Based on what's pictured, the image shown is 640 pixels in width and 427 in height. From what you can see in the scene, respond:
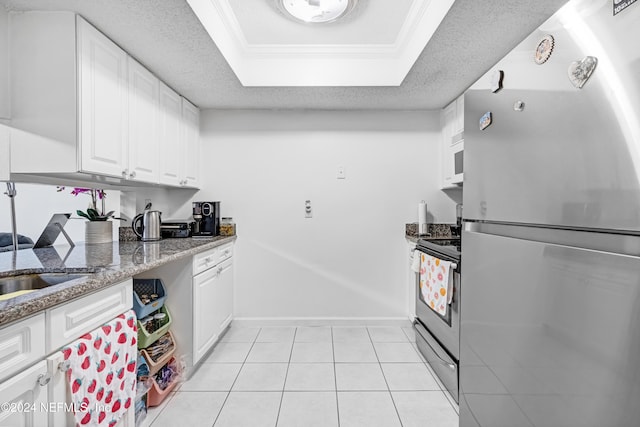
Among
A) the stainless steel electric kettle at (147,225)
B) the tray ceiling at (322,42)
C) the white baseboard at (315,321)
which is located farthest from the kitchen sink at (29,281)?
the white baseboard at (315,321)

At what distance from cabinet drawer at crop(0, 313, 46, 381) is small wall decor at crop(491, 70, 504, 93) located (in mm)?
1538

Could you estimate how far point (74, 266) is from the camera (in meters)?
1.34

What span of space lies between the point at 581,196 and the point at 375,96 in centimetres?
218

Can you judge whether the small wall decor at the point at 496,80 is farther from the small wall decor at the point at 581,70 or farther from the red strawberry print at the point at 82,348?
the red strawberry print at the point at 82,348

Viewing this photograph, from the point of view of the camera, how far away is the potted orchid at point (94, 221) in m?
2.16

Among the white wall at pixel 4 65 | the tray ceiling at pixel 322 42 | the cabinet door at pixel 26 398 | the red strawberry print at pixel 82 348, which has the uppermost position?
the tray ceiling at pixel 322 42

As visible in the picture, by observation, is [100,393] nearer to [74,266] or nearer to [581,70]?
[74,266]

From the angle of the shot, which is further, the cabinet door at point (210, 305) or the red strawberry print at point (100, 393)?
the cabinet door at point (210, 305)

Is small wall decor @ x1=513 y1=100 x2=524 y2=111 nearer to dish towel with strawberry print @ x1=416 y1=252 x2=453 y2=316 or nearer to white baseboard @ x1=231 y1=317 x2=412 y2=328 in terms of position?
dish towel with strawberry print @ x1=416 y1=252 x2=453 y2=316

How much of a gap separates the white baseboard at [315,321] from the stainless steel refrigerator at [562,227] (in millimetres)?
1975

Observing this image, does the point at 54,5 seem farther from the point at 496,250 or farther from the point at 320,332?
the point at 320,332

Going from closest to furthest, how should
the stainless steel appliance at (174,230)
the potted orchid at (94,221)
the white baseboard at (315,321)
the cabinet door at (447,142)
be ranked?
the potted orchid at (94,221) < the stainless steel appliance at (174,230) < the cabinet door at (447,142) < the white baseboard at (315,321)

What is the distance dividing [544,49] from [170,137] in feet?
8.06

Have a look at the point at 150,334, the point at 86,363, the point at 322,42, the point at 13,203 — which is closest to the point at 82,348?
the point at 86,363
